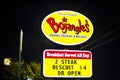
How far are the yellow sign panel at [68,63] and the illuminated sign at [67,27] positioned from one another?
1.10ft

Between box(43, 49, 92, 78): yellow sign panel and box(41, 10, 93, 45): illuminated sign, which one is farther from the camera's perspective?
box(41, 10, 93, 45): illuminated sign

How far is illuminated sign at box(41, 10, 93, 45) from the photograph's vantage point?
9352mm

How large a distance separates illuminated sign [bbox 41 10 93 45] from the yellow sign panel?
13.2 inches

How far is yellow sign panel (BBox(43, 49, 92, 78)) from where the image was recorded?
30.0ft

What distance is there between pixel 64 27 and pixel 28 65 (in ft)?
127

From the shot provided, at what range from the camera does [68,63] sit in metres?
9.56

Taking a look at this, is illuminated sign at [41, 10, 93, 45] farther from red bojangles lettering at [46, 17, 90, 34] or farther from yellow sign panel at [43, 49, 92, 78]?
yellow sign panel at [43, 49, 92, 78]

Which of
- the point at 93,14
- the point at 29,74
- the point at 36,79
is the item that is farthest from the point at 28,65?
the point at 93,14

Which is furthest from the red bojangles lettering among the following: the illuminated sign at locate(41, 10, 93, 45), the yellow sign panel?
the yellow sign panel

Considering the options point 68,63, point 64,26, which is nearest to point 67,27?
point 64,26

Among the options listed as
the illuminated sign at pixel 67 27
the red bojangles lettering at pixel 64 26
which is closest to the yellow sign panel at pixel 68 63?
the illuminated sign at pixel 67 27

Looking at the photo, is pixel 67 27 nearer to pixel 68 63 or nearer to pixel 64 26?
pixel 64 26

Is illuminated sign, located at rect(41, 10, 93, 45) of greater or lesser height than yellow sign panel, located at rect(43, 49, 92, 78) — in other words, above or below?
above

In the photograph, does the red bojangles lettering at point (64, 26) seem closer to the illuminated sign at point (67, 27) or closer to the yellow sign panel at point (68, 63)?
the illuminated sign at point (67, 27)
